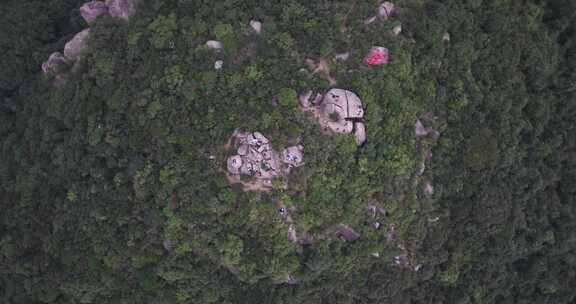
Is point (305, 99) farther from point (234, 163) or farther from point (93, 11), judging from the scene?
point (93, 11)

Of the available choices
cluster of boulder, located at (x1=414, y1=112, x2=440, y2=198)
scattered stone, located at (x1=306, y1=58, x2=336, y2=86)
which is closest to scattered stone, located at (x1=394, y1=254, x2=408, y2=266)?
cluster of boulder, located at (x1=414, y1=112, x2=440, y2=198)

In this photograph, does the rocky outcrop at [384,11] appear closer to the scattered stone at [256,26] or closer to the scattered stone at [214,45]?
the scattered stone at [256,26]

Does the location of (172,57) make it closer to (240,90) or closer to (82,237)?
(240,90)

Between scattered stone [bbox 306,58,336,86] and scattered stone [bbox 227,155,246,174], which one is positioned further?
scattered stone [bbox 306,58,336,86]

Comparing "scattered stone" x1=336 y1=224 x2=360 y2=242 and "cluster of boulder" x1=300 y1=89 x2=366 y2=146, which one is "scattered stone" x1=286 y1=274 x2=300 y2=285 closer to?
"scattered stone" x1=336 y1=224 x2=360 y2=242

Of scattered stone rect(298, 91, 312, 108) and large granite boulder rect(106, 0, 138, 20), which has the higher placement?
large granite boulder rect(106, 0, 138, 20)

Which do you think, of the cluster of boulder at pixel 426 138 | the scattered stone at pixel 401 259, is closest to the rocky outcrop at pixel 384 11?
the cluster of boulder at pixel 426 138

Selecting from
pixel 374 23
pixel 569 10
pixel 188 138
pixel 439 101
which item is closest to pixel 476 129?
pixel 439 101
